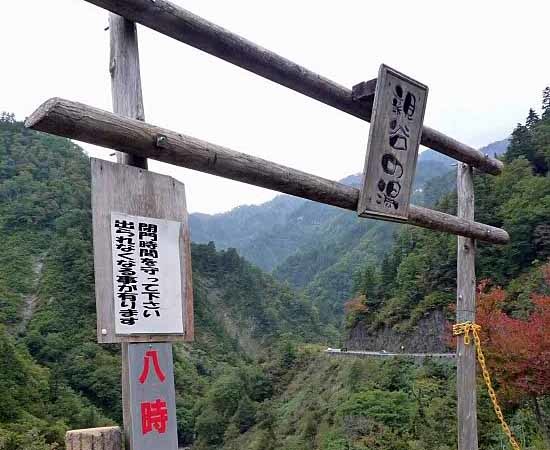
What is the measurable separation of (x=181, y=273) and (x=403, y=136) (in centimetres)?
157

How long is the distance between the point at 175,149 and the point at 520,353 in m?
6.82

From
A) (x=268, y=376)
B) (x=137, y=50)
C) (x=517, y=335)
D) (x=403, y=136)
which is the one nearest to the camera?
(x=137, y=50)

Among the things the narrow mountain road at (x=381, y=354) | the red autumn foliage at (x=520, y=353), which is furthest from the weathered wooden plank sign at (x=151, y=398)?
the narrow mountain road at (x=381, y=354)

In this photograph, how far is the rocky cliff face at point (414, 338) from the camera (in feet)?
56.5

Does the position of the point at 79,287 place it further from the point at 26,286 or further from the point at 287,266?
the point at 287,266

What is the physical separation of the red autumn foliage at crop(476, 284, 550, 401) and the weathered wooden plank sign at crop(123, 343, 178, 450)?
6.61 metres

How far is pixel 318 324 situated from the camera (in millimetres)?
44875

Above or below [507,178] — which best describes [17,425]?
below

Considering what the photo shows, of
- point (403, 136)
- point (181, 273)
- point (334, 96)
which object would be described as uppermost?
point (334, 96)

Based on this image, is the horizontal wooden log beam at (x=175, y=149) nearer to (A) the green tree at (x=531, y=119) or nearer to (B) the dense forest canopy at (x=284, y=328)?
(B) the dense forest canopy at (x=284, y=328)

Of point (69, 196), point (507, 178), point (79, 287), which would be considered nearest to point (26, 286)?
point (79, 287)

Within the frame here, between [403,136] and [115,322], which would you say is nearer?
[115,322]

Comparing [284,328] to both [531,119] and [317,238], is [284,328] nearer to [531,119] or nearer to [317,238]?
[531,119]

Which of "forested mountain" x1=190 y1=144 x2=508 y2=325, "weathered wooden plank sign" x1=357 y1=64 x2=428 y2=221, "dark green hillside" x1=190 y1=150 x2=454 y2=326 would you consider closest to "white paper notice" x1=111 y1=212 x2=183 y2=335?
"weathered wooden plank sign" x1=357 y1=64 x2=428 y2=221
